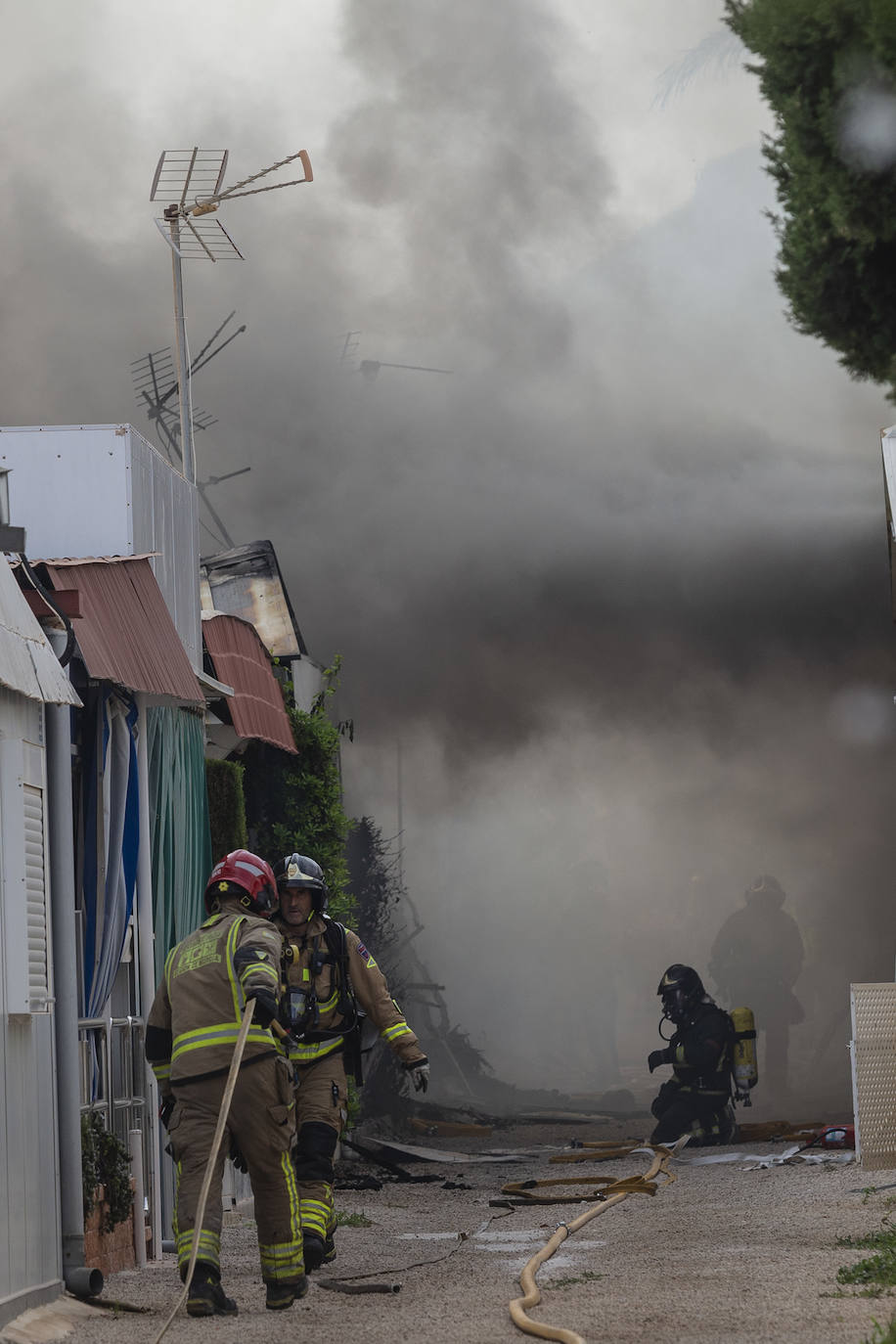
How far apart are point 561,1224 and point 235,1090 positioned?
3.73m

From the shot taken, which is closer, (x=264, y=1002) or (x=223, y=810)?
(x=264, y=1002)

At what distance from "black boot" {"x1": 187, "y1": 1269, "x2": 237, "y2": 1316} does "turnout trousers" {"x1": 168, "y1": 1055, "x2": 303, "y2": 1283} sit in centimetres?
21

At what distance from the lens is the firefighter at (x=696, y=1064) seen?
16656 millimetres

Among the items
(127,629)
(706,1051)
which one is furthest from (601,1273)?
(706,1051)

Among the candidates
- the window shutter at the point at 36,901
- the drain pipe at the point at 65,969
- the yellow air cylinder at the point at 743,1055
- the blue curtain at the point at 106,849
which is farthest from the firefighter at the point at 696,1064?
the window shutter at the point at 36,901

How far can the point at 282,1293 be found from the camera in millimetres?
6539

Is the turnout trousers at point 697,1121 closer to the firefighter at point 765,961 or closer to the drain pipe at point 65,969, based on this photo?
the firefighter at point 765,961

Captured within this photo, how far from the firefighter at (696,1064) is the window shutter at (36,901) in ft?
34.4

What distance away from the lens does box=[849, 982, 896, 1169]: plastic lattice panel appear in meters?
10.6

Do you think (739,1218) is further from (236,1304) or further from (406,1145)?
(406,1145)

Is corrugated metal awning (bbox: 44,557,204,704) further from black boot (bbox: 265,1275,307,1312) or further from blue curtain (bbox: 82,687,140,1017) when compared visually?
black boot (bbox: 265,1275,307,1312)

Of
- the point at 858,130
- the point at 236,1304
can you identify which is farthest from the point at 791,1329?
the point at 858,130

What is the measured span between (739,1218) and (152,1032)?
4.09m

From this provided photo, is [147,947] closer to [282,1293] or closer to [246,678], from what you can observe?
[282,1293]
